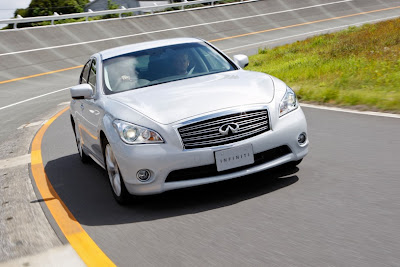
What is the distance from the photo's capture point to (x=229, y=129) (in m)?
5.46

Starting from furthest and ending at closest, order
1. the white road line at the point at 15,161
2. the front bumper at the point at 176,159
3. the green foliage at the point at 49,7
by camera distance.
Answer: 1. the green foliage at the point at 49,7
2. the white road line at the point at 15,161
3. the front bumper at the point at 176,159

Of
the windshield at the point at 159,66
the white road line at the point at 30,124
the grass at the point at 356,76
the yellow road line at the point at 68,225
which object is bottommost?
the white road line at the point at 30,124

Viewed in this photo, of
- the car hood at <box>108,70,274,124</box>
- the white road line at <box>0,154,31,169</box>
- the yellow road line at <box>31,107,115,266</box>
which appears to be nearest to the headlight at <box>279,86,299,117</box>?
the car hood at <box>108,70,274,124</box>

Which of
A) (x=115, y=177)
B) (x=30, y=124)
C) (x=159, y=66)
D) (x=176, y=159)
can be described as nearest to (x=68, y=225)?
(x=115, y=177)

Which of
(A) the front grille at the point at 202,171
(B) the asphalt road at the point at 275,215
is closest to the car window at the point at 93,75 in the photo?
(B) the asphalt road at the point at 275,215

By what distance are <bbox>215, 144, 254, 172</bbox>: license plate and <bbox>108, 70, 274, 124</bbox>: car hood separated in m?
0.38

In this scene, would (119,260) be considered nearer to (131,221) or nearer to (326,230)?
(131,221)

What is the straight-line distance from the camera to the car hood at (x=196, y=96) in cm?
557

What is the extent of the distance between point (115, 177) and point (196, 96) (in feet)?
3.70

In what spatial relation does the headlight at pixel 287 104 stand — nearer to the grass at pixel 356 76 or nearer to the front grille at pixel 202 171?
the front grille at pixel 202 171

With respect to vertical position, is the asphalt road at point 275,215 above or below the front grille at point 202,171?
below

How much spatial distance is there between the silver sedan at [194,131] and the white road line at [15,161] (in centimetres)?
310

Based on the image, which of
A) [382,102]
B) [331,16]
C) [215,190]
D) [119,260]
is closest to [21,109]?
[382,102]

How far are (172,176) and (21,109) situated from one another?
1342 cm
